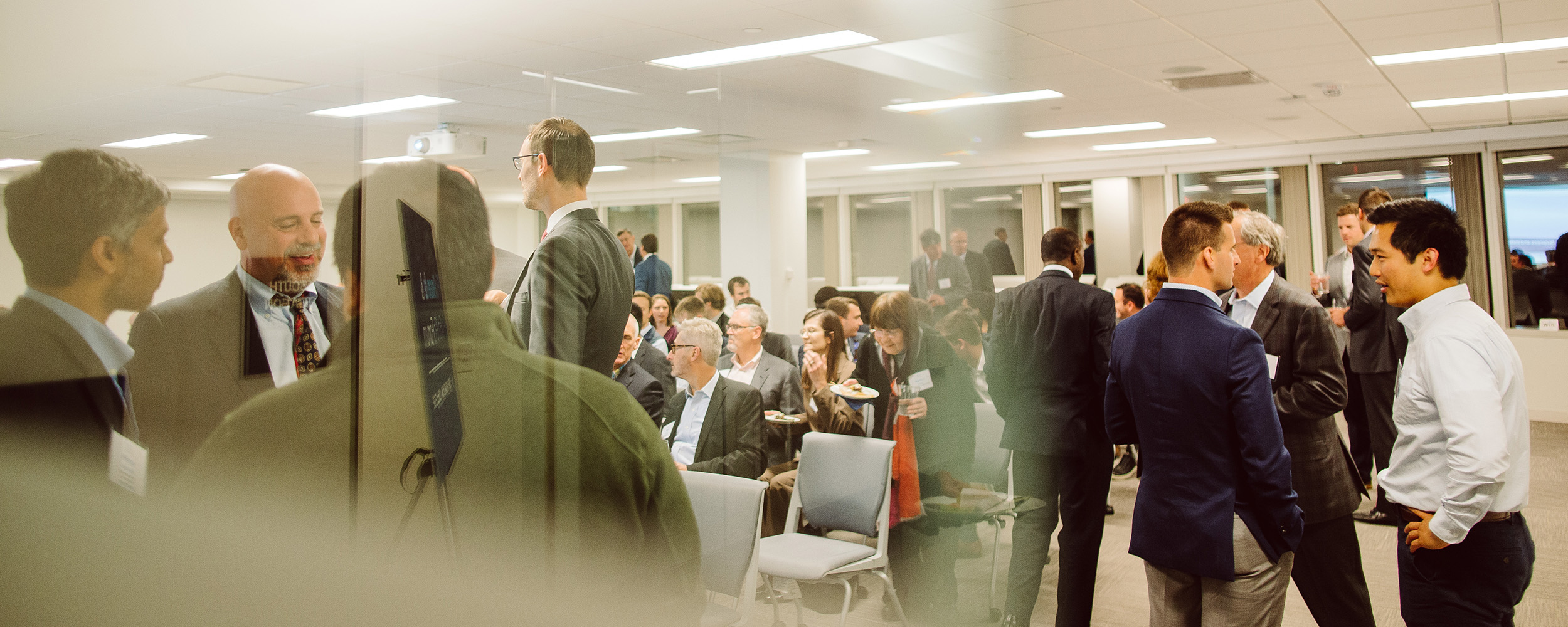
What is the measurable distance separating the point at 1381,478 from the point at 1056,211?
31.5 ft

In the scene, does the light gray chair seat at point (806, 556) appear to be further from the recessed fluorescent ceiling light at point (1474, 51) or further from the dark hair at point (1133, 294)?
the recessed fluorescent ceiling light at point (1474, 51)

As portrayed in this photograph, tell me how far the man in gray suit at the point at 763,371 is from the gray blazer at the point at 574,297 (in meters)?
0.69

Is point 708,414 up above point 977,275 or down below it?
below

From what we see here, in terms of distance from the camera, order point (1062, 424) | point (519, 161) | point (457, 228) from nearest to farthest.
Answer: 1. point (457, 228)
2. point (519, 161)
3. point (1062, 424)

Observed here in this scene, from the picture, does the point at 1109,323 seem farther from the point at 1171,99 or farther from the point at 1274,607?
the point at 1171,99

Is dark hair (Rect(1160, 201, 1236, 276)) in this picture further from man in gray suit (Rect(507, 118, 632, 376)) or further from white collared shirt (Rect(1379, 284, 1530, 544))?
man in gray suit (Rect(507, 118, 632, 376))

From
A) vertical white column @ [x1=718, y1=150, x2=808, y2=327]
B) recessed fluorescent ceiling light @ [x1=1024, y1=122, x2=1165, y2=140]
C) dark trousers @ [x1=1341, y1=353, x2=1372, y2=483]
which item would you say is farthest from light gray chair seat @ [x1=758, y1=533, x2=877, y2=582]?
recessed fluorescent ceiling light @ [x1=1024, y1=122, x2=1165, y2=140]

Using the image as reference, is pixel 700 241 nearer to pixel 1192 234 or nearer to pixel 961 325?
pixel 1192 234

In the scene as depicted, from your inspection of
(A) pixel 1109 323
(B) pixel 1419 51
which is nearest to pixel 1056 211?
(B) pixel 1419 51

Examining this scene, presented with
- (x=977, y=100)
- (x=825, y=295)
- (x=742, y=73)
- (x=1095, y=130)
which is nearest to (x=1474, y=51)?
(x=977, y=100)

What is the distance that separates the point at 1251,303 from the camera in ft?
8.93

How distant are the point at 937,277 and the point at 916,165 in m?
1.63

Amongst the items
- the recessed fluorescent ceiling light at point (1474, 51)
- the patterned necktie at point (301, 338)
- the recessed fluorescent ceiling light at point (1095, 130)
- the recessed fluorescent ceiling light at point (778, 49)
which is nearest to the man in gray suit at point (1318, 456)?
the patterned necktie at point (301, 338)

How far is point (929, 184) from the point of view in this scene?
5.00 meters
